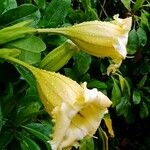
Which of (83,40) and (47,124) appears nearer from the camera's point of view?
(83,40)

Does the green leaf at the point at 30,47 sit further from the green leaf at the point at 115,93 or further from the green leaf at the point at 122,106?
the green leaf at the point at 122,106

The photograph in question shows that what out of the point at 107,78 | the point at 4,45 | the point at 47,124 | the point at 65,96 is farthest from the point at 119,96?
the point at 65,96

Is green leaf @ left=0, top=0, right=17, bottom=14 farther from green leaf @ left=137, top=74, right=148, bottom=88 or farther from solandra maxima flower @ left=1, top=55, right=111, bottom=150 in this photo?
green leaf @ left=137, top=74, right=148, bottom=88

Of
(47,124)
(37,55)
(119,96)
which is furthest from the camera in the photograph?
(119,96)

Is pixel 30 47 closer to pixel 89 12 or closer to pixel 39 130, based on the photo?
pixel 39 130

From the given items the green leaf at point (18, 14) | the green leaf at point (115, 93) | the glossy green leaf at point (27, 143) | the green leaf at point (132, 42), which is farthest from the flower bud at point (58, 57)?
the green leaf at point (132, 42)

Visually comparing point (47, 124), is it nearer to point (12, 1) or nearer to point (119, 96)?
point (12, 1)

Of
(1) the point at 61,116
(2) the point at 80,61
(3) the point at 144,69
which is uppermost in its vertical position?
(1) the point at 61,116
